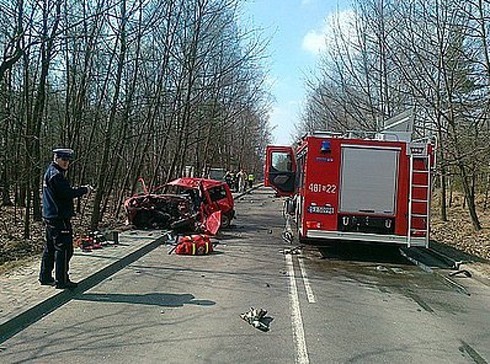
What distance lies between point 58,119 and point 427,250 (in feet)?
42.4

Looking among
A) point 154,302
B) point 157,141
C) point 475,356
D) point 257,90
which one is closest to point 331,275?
point 154,302

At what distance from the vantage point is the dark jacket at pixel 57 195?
864 cm

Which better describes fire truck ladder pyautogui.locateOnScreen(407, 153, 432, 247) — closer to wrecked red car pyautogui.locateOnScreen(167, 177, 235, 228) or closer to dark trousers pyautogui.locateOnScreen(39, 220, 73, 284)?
wrecked red car pyautogui.locateOnScreen(167, 177, 235, 228)

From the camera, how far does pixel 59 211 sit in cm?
867

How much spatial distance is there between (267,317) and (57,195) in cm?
325

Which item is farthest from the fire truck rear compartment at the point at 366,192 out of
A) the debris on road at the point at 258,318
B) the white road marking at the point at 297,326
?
the debris on road at the point at 258,318

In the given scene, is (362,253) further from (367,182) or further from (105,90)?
(105,90)

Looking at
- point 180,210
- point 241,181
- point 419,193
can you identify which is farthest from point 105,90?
point 241,181

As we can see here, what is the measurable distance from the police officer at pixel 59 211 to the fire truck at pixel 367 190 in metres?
6.25

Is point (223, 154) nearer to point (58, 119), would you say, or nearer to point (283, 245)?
point (58, 119)

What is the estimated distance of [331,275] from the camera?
12016mm

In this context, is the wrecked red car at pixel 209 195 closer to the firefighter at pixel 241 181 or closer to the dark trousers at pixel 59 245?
the dark trousers at pixel 59 245

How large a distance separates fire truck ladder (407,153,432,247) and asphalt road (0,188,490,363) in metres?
0.79

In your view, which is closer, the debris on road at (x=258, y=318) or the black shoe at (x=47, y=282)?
the debris on road at (x=258, y=318)
